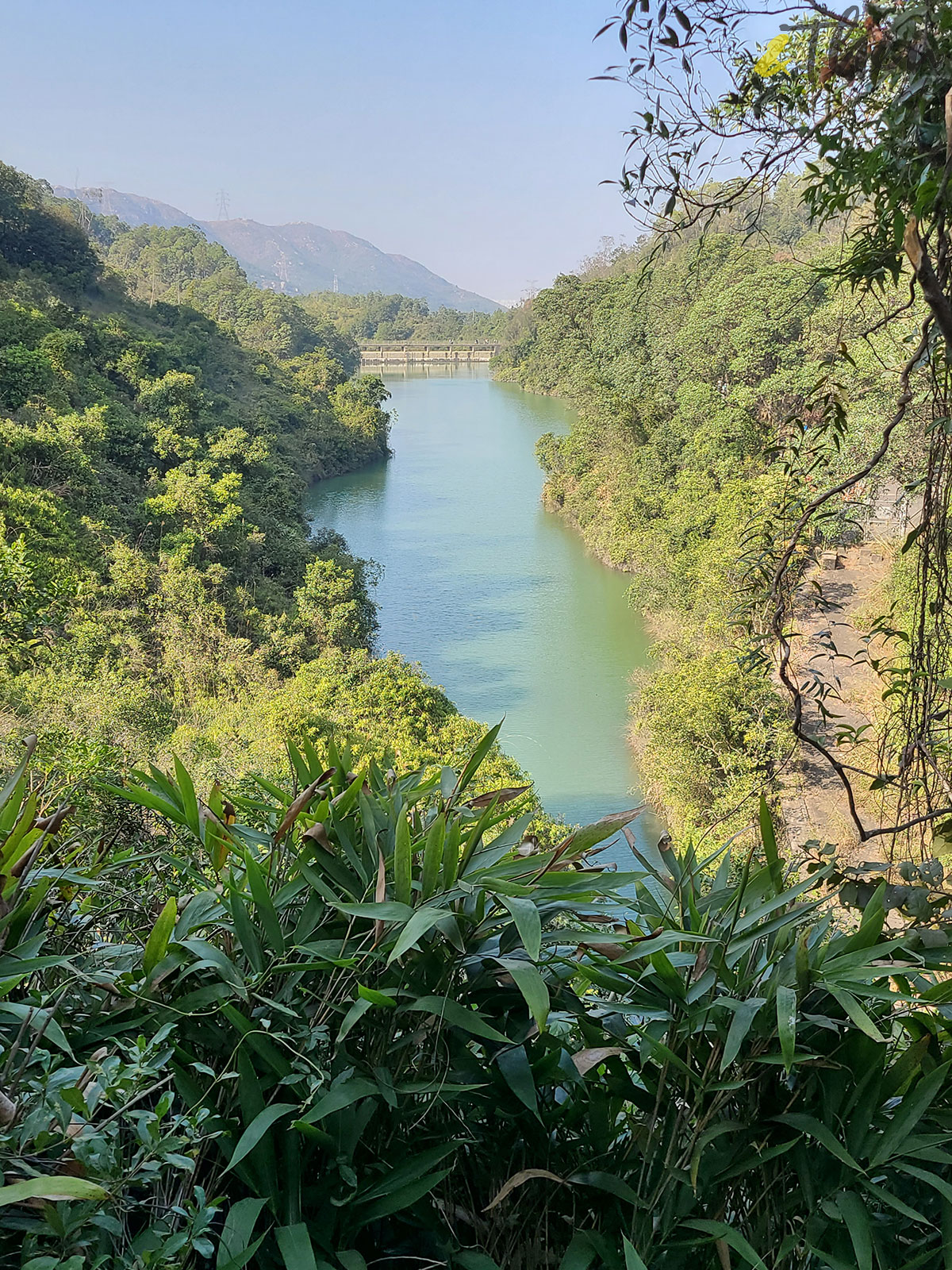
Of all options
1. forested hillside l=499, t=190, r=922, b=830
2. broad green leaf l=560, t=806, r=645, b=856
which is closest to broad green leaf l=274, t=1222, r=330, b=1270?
broad green leaf l=560, t=806, r=645, b=856

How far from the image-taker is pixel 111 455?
13359 millimetres

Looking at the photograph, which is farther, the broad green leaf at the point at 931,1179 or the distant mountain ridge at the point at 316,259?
the distant mountain ridge at the point at 316,259

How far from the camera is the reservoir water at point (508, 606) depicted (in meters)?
10.6

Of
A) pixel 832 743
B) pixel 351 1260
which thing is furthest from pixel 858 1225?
pixel 832 743

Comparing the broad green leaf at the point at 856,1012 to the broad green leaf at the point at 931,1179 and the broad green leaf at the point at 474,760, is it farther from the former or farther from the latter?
the broad green leaf at the point at 474,760

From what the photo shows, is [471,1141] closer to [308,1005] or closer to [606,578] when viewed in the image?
[308,1005]

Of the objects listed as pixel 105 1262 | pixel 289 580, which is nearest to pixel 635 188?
pixel 105 1262

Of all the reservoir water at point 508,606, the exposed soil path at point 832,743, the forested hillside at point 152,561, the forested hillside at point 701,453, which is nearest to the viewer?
the exposed soil path at point 832,743

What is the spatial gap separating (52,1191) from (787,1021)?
1.60ft

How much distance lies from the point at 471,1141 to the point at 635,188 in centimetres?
129

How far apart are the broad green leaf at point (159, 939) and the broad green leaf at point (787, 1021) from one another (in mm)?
470

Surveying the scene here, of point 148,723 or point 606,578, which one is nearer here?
point 148,723

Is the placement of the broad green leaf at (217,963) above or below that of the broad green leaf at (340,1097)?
above

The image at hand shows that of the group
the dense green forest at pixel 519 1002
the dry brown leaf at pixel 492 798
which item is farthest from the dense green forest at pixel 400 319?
the dry brown leaf at pixel 492 798
